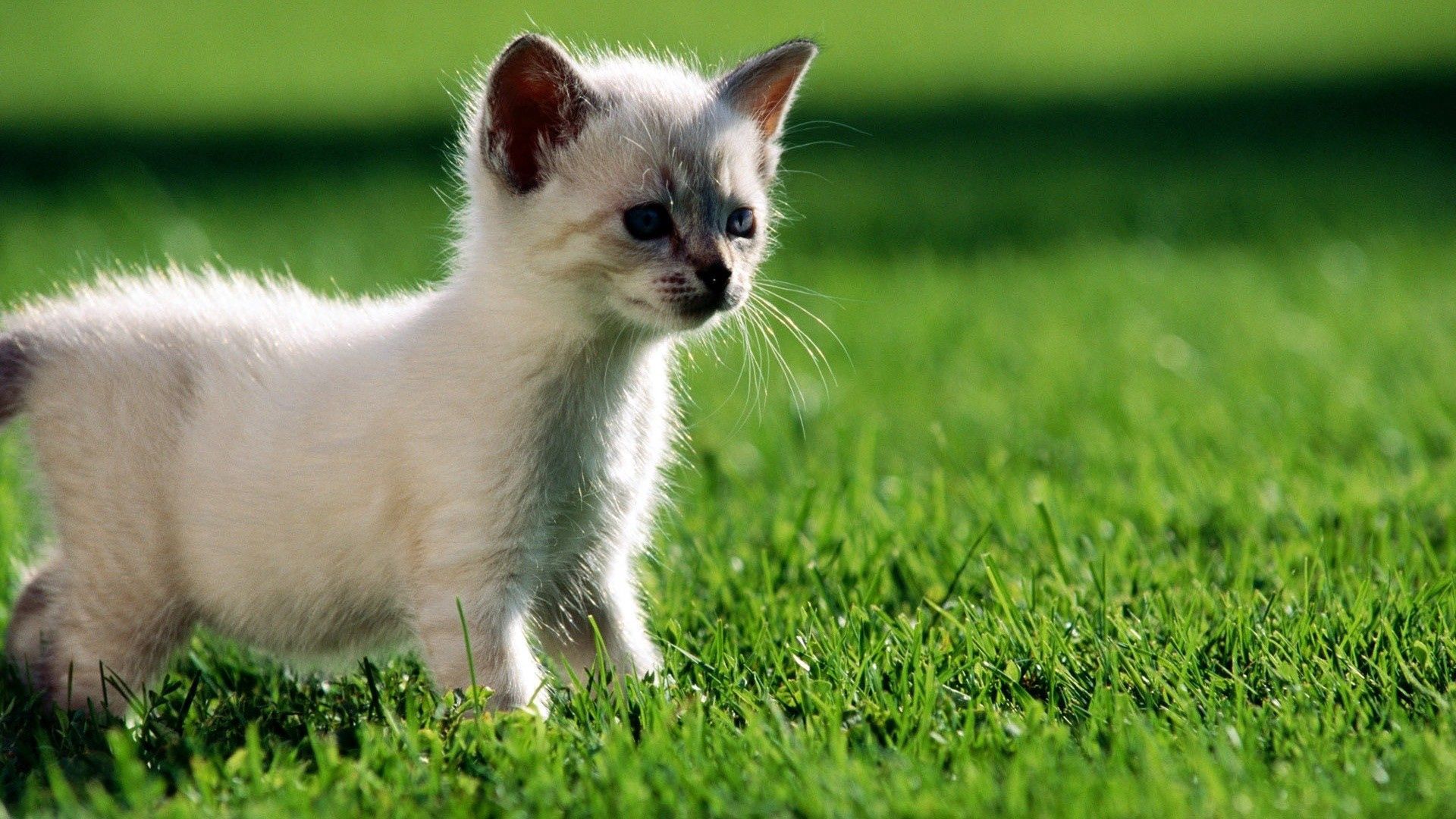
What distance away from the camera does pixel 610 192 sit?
2869mm

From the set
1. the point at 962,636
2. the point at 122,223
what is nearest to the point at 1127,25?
the point at 122,223

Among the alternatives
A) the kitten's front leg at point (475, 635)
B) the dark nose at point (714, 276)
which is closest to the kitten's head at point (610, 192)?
the dark nose at point (714, 276)

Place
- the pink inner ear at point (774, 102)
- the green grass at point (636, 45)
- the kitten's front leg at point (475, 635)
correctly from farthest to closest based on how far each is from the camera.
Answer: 1. the green grass at point (636, 45)
2. the pink inner ear at point (774, 102)
3. the kitten's front leg at point (475, 635)

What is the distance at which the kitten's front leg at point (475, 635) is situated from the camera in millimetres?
2814

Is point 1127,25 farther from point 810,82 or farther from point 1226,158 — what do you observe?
point 1226,158

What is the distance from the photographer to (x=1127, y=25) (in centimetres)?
1647

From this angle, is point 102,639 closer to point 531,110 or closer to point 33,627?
point 33,627

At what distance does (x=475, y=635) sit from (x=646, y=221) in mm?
847

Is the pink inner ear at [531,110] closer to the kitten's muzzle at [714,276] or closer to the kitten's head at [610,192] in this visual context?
the kitten's head at [610,192]

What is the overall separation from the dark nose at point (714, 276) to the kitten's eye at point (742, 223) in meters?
0.20

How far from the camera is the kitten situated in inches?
113

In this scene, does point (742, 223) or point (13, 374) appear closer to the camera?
point (742, 223)

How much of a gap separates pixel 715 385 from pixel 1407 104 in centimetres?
797

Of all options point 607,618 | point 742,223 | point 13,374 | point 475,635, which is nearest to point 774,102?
point 742,223
